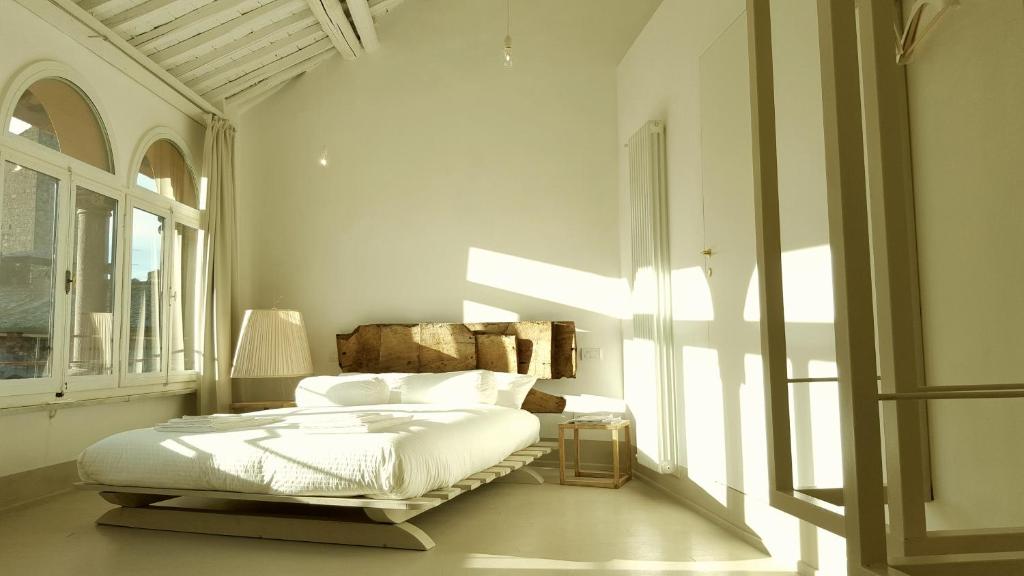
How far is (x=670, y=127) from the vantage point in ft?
15.8

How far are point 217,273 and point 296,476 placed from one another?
10.8 ft

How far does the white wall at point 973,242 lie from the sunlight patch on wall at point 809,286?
0.64 meters

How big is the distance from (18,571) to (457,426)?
201 cm

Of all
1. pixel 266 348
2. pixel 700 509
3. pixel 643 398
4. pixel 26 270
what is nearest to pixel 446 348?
pixel 266 348

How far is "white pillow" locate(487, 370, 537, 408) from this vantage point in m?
5.58

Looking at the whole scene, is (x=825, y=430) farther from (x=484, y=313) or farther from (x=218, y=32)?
(x=218, y=32)

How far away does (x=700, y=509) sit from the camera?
432 centimetres

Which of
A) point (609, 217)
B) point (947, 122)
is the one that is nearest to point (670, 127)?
point (609, 217)

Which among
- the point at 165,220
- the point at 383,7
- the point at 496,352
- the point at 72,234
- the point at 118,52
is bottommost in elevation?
the point at 496,352

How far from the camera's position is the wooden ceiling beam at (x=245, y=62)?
6078mm

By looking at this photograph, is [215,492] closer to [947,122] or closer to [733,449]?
[733,449]

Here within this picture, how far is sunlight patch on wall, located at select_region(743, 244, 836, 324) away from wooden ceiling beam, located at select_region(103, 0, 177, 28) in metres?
4.22

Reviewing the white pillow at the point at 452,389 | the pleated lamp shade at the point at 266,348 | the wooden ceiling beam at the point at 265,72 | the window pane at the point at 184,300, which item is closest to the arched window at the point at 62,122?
the window pane at the point at 184,300

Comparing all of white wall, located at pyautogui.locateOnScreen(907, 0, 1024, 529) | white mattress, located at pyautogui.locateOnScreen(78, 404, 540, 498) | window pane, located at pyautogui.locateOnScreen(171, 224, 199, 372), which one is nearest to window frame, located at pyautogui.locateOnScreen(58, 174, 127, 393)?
window pane, located at pyautogui.locateOnScreen(171, 224, 199, 372)
